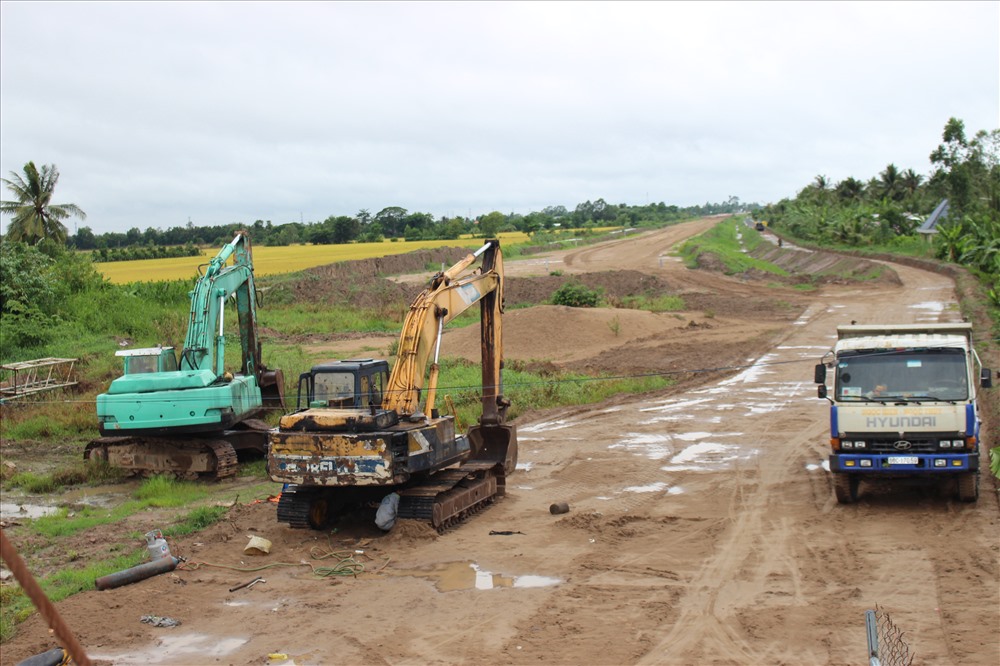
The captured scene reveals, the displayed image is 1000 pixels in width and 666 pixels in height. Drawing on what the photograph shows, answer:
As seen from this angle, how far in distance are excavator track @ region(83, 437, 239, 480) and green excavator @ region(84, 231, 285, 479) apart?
0.02 m

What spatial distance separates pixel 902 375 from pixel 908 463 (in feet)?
4.74

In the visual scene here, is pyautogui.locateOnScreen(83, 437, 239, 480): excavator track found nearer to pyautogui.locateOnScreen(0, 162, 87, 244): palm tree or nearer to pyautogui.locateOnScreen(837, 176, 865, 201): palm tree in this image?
pyautogui.locateOnScreen(0, 162, 87, 244): palm tree

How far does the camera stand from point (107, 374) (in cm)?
3066

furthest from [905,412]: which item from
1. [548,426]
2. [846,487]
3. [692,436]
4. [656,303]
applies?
[656,303]

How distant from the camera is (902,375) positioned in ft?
47.4

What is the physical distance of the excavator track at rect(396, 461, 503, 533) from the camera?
558 inches

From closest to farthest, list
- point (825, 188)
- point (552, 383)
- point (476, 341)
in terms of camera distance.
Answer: point (552, 383), point (476, 341), point (825, 188)

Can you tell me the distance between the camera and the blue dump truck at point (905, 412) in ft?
44.8

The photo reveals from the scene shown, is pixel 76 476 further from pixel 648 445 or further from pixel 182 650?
pixel 648 445

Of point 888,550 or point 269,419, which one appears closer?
point 888,550

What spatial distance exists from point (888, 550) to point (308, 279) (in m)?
44.6

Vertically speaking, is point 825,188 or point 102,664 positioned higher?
point 825,188

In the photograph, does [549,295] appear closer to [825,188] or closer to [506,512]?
[506,512]

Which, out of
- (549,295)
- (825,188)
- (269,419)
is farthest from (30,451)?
(825,188)
